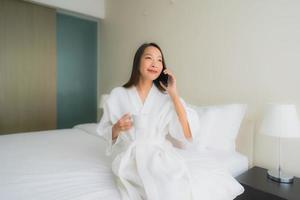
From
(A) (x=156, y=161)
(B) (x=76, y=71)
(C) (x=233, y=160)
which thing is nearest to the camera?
(A) (x=156, y=161)

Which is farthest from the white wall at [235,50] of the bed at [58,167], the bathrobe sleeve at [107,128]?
the bathrobe sleeve at [107,128]

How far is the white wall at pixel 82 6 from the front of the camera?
2.98m

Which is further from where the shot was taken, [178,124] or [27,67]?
[27,67]

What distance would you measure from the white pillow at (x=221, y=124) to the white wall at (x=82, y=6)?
8.24ft

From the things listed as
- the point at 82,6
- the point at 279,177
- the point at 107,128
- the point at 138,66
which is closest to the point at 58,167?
the point at 107,128

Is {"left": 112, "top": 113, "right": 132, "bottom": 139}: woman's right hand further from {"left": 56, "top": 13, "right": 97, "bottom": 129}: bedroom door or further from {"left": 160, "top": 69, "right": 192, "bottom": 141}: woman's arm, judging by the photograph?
{"left": 56, "top": 13, "right": 97, "bottom": 129}: bedroom door

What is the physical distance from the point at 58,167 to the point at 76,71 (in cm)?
224

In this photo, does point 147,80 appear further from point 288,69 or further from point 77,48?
point 77,48

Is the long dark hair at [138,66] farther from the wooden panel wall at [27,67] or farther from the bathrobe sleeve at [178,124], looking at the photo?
the wooden panel wall at [27,67]

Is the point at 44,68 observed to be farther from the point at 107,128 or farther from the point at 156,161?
the point at 156,161

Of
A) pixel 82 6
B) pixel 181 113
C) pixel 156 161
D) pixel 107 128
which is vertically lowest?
pixel 156 161

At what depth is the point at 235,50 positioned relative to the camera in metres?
1.86

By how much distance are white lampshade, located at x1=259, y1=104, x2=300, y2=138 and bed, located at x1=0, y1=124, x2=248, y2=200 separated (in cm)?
38

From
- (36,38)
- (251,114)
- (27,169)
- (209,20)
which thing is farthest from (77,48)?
(251,114)
